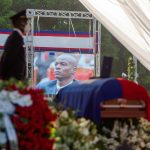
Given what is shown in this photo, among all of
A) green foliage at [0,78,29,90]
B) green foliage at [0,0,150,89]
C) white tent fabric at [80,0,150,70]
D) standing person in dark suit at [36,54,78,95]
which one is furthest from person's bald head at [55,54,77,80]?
green foliage at [0,78,29,90]

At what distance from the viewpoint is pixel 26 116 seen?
12.1 feet

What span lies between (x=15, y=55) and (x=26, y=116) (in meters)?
1.63

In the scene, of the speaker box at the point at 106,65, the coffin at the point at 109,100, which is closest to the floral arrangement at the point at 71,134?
the coffin at the point at 109,100

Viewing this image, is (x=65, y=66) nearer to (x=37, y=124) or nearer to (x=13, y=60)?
(x=13, y=60)

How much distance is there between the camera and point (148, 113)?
205 inches

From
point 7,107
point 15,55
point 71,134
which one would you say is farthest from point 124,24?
point 7,107

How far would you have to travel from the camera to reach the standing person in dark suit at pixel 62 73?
18219 mm

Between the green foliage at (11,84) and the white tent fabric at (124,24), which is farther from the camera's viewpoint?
the white tent fabric at (124,24)

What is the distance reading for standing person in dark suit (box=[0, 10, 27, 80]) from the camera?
17.0 ft

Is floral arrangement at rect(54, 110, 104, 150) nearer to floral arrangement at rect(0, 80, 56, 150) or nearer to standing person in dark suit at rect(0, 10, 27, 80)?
floral arrangement at rect(0, 80, 56, 150)

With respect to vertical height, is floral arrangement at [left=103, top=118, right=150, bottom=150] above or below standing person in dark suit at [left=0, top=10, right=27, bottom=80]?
below

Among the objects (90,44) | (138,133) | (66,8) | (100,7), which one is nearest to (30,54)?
(90,44)

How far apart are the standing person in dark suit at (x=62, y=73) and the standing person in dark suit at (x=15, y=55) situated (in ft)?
41.8

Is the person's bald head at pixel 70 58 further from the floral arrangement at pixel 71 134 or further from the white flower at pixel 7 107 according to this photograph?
the white flower at pixel 7 107
